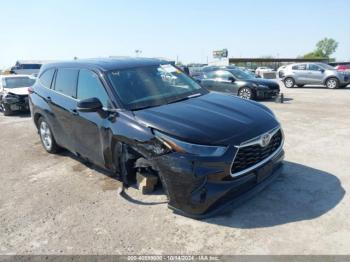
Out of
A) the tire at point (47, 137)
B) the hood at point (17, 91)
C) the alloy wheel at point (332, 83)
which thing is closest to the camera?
the tire at point (47, 137)

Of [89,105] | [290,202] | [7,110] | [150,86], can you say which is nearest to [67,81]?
[89,105]

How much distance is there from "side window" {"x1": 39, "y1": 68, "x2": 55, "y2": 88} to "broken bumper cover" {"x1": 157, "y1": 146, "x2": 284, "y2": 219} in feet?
11.3

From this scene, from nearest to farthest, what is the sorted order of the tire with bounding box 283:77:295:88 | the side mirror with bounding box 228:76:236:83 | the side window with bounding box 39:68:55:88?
the side window with bounding box 39:68:55:88 < the side mirror with bounding box 228:76:236:83 < the tire with bounding box 283:77:295:88

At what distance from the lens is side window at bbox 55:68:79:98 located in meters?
5.05

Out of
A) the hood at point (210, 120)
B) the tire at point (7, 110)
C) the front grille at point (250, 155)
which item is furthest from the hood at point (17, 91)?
the front grille at point (250, 155)

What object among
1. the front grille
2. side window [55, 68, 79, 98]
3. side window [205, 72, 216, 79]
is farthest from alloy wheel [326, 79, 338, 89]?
side window [55, 68, 79, 98]

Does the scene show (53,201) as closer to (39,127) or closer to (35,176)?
(35,176)

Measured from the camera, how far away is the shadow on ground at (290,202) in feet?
11.6

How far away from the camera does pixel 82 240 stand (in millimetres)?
3363

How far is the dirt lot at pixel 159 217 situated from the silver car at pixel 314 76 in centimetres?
1439

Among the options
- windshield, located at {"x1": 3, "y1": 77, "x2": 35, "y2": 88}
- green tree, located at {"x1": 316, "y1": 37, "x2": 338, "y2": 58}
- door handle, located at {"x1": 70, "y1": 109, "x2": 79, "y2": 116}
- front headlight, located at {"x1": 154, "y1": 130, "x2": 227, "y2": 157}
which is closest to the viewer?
front headlight, located at {"x1": 154, "y1": 130, "x2": 227, "y2": 157}

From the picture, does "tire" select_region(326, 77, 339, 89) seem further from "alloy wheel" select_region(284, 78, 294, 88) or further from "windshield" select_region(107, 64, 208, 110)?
"windshield" select_region(107, 64, 208, 110)

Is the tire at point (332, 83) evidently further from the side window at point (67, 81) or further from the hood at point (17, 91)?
the side window at point (67, 81)

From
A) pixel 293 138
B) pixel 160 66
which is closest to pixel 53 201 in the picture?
pixel 160 66
